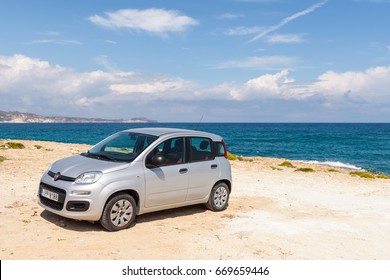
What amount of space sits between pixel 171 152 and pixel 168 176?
23.2 inches

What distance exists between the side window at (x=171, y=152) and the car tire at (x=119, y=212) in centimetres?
92

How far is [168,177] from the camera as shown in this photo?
8164 millimetres

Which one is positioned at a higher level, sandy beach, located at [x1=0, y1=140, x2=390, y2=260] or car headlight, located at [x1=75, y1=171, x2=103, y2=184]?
car headlight, located at [x1=75, y1=171, x2=103, y2=184]

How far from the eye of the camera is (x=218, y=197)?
9.48 meters

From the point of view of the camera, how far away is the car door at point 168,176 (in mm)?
7902

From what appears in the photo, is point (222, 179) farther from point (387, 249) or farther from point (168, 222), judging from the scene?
point (387, 249)

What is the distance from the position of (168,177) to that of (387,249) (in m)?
4.42

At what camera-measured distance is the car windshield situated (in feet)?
26.0

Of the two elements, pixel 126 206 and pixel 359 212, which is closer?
pixel 126 206

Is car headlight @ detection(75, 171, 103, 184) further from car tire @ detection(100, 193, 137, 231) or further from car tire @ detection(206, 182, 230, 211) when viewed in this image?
car tire @ detection(206, 182, 230, 211)

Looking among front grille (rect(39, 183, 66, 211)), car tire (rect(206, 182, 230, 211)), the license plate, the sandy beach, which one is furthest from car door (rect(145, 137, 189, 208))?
the license plate

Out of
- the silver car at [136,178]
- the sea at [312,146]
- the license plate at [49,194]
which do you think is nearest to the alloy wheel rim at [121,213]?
the silver car at [136,178]

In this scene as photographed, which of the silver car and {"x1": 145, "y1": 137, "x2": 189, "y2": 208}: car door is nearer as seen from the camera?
the silver car
